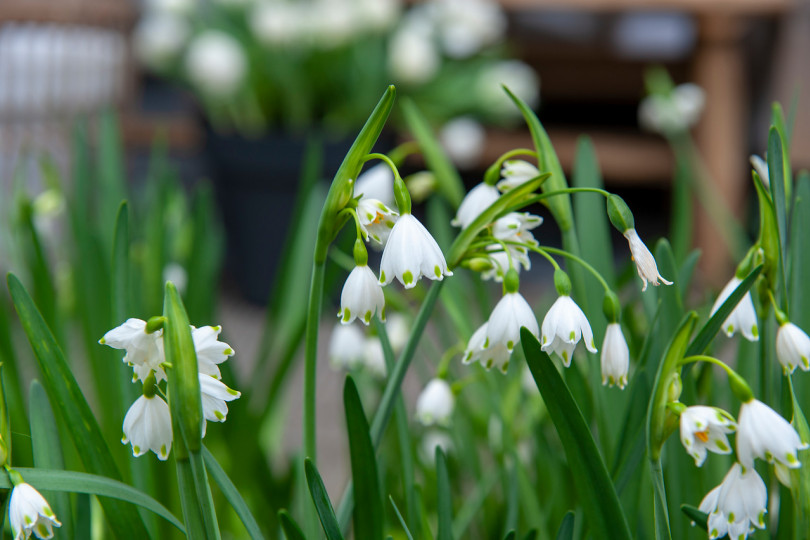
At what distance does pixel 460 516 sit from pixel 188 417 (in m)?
0.38

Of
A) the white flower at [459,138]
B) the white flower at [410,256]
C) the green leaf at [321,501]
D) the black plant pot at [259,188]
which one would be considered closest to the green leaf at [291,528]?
the green leaf at [321,501]

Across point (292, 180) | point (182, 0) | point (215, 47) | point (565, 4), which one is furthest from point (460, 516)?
point (182, 0)

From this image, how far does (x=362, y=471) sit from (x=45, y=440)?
154 mm

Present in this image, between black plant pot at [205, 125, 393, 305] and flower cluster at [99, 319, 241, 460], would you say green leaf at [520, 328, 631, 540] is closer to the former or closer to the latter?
flower cluster at [99, 319, 241, 460]

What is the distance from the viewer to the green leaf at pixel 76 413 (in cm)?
37

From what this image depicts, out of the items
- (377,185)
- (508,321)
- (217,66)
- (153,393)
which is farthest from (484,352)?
(217,66)

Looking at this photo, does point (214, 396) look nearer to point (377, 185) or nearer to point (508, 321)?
point (508, 321)

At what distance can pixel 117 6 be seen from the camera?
Result: 1840 mm

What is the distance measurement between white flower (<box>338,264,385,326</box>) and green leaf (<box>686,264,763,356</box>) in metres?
0.14

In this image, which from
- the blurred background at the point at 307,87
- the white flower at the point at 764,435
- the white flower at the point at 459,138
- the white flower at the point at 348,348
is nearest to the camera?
the white flower at the point at 764,435

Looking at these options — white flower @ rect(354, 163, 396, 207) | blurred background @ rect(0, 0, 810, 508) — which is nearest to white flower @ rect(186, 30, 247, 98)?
blurred background @ rect(0, 0, 810, 508)

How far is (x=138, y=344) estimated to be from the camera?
298 mm

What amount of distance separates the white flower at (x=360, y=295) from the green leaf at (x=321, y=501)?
0.07 metres

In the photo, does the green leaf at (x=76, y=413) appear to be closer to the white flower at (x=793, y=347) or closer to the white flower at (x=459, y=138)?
the white flower at (x=793, y=347)
